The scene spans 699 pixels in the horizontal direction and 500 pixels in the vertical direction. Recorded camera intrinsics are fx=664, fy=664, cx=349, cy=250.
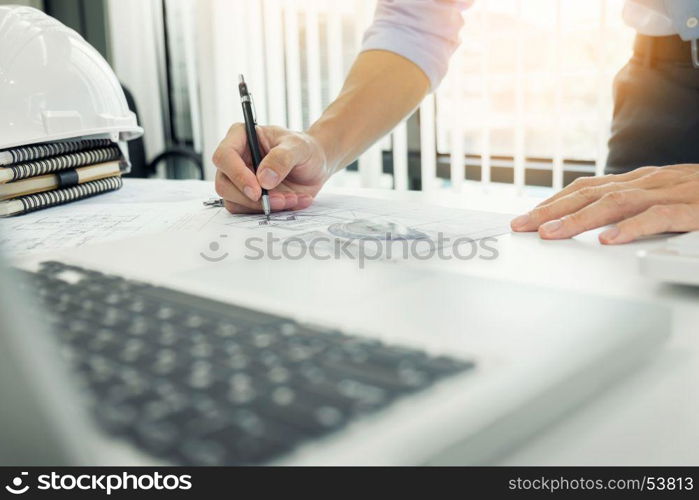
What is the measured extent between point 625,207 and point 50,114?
704 mm

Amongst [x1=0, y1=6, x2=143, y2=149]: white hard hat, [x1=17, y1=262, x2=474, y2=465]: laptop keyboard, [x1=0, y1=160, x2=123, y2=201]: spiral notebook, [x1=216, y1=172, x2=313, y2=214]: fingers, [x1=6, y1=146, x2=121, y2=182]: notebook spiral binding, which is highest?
[x1=0, y1=6, x2=143, y2=149]: white hard hat

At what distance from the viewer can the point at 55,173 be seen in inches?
35.7

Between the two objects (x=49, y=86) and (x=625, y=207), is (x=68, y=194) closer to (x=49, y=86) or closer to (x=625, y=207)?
(x=49, y=86)

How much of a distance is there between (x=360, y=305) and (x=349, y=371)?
0.13 meters

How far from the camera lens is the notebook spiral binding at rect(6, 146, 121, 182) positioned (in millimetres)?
834

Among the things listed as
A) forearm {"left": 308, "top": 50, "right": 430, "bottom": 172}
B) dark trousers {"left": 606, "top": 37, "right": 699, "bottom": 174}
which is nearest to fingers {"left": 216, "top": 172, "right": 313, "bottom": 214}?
forearm {"left": 308, "top": 50, "right": 430, "bottom": 172}

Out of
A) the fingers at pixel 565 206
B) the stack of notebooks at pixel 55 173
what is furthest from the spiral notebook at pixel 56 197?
the fingers at pixel 565 206

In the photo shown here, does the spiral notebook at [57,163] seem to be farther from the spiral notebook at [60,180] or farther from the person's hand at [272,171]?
the person's hand at [272,171]

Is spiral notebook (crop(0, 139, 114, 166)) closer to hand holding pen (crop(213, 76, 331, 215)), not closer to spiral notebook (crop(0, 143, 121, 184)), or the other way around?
spiral notebook (crop(0, 143, 121, 184))

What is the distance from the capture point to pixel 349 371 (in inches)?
10.8

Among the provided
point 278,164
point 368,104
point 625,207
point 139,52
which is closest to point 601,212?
point 625,207

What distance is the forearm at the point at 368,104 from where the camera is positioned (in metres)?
1.00

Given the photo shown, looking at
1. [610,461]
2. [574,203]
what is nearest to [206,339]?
[610,461]

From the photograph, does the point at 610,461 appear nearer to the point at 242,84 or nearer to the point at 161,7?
the point at 242,84
